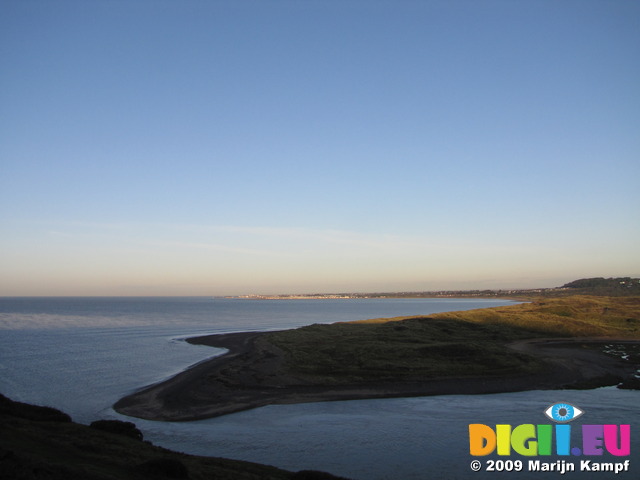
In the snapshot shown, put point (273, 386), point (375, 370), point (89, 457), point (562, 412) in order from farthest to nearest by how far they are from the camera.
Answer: point (375, 370), point (273, 386), point (562, 412), point (89, 457)

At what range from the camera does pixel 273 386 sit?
152ft

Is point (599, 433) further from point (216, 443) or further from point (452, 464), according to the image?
point (216, 443)

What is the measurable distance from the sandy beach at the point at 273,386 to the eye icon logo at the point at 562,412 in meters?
7.00

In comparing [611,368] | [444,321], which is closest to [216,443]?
[611,368]

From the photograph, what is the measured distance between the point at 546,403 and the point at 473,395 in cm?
654

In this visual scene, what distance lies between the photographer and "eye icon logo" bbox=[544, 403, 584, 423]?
34.8 m

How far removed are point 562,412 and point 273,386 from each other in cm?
2761

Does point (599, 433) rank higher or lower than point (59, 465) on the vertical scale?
lower

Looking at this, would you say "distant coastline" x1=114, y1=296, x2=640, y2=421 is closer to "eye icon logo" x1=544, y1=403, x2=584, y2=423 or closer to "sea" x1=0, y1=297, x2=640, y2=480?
"sea" x1=0, y1=297, x2=640, y2=480

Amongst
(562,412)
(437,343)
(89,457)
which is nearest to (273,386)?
(89,457)

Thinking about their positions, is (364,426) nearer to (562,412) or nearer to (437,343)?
(562,412)

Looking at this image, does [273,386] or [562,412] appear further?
[273,386]

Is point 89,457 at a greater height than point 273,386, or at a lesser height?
greater

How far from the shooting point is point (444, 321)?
A: 314 ft
